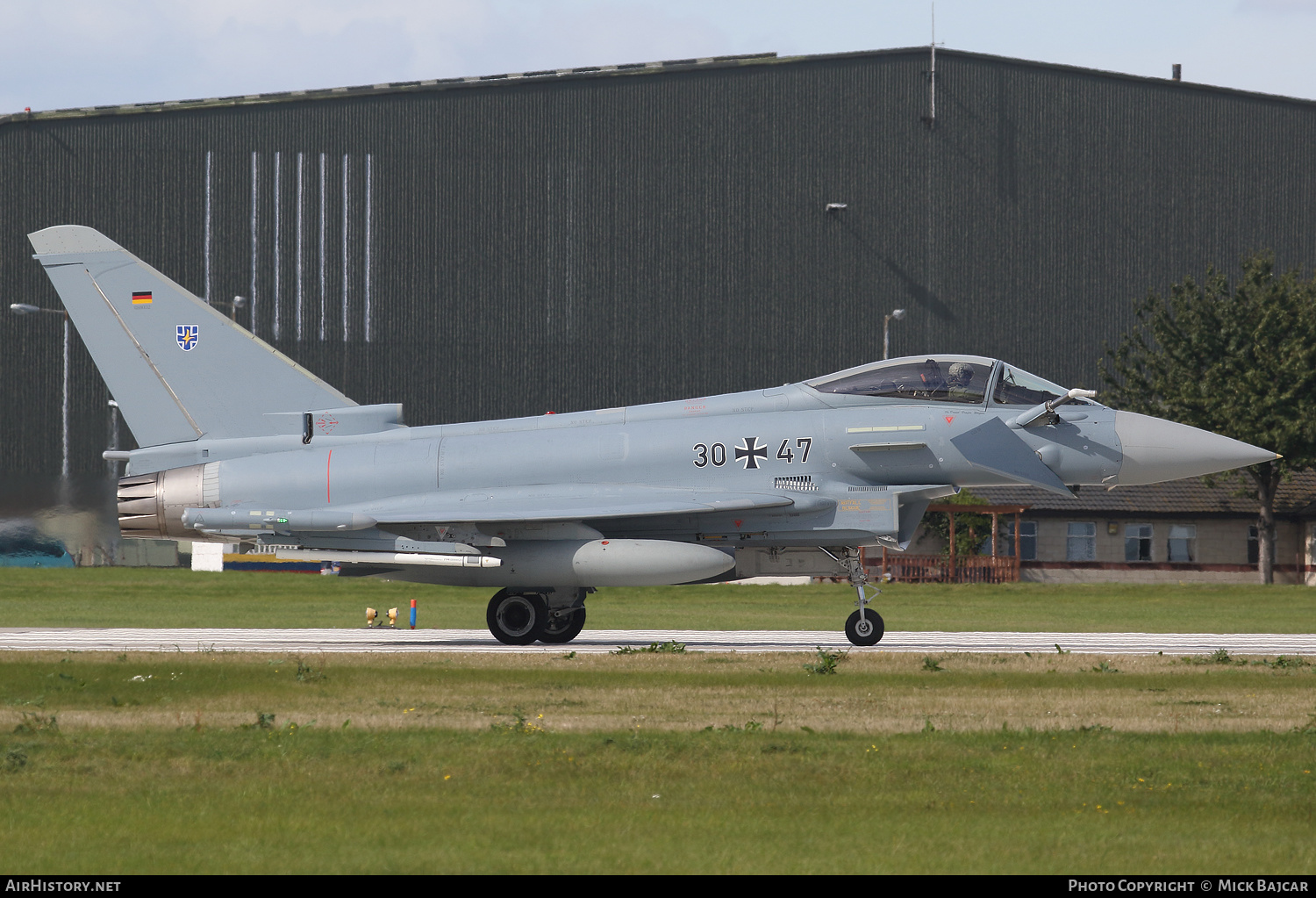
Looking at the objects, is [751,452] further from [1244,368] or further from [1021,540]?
[1244,368]

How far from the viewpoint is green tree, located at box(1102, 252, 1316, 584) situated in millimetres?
46125

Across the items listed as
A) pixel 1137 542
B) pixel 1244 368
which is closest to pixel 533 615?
pixel 1137 542

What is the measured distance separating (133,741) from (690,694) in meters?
4.99

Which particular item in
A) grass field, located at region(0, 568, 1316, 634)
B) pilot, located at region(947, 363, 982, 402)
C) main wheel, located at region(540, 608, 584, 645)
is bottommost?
grass field, located at region(0, 568, 1316, 634)

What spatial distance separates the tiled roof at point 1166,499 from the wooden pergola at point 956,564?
2682mm

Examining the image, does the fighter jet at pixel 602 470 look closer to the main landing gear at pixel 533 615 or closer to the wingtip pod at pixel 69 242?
the main landing gear at pixel 533 615

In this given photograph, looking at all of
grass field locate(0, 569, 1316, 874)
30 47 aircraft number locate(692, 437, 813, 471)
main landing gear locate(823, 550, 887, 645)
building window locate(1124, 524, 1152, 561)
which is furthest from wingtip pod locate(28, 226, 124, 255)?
building window locate(1124, 524, 1152, 561)

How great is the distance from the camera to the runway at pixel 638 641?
17953 mm

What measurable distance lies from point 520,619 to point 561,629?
1.98 feet

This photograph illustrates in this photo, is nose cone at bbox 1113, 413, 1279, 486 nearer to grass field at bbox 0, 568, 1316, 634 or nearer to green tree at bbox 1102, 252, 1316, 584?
grass field at bbox 0, 568, 1316, 634

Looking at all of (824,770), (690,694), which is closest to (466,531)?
(690,694)

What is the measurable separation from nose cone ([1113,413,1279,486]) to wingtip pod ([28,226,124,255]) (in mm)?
14360

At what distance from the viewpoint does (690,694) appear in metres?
12.6
